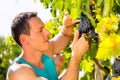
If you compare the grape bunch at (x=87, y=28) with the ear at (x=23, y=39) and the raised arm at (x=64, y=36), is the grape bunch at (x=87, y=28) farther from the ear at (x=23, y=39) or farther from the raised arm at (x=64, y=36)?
the ear at (x=23, y=39)

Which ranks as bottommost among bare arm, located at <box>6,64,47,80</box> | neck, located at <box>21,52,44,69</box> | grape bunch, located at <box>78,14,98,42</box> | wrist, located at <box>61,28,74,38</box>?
neck, located at <box>21,52,44,69</box>

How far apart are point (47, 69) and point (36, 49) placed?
0.23 metres

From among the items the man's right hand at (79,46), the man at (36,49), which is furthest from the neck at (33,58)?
the man's right hand at (79,46)

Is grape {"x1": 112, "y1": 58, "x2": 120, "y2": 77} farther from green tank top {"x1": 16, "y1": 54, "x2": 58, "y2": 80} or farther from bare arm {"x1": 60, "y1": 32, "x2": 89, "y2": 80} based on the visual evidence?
green tank top {"x1": 16, "y1": 54, "x2": 58, "y2": 80}

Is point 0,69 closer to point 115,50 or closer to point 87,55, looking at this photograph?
point 87,55

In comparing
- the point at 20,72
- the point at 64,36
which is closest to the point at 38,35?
the point at 20,72

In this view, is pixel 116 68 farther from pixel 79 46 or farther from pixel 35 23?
pixel 35 23

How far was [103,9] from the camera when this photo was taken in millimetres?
1661

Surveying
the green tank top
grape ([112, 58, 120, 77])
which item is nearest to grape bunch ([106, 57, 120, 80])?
grape ([112, 58, 120, 77])

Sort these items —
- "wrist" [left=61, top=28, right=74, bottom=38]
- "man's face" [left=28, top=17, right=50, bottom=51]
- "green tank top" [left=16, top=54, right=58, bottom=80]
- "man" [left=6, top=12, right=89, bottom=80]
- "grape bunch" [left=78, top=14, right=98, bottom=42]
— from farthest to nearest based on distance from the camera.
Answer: "wrist" [left=61, top=28, right=74, bottom=38], "green tank top" [left=16, top=54, right=58, bottom=80], "man's face" [left=28, top=17, right=50, bottom=51], "man" [left=6, top=12, right=89, bottom=80], "grape bunch" [left=78, top=14, right=98, bottom=42]

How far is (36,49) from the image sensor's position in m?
2.27

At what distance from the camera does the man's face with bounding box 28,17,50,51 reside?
7.18ft

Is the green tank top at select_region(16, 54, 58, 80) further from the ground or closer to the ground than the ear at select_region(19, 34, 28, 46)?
closer to the ground

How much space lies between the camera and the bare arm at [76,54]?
1966 millimetres
